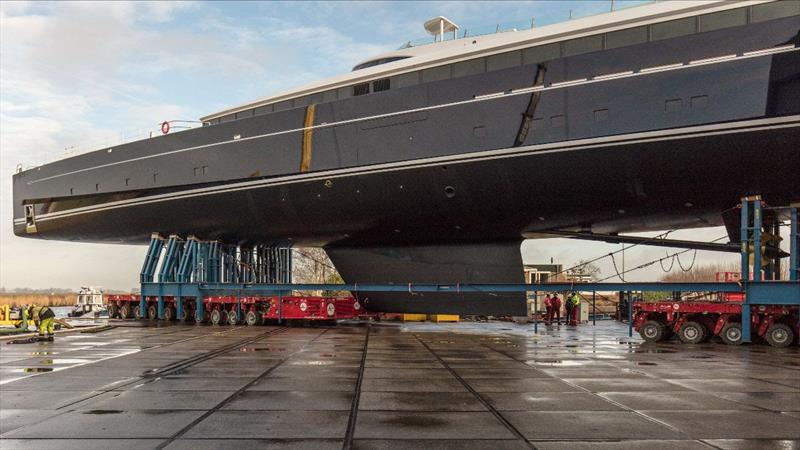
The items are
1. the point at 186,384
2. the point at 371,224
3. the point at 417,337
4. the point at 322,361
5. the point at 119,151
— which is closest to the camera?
the point at 186,384

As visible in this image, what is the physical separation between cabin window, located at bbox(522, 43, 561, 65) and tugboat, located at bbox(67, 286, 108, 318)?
2372 cm

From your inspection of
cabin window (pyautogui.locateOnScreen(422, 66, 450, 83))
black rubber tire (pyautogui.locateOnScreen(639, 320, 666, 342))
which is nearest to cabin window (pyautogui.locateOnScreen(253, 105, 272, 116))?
cabin window (pyautogui.locateOnScreen(422, 66, 450, 83))

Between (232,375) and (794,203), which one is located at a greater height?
(794,203)

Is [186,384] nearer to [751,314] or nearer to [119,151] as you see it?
[751,314]

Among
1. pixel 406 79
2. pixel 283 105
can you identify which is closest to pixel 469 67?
pixel 406 79

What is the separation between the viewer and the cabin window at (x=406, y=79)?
14852 mm

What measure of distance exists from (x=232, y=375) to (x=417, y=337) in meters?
7.05

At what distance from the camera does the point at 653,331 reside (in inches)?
561

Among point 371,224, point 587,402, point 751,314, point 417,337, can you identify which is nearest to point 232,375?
point 587,402

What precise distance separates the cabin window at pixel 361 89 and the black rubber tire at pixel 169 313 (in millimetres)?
10484

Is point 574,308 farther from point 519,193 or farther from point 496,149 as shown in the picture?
point 496,149

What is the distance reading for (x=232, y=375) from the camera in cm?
862

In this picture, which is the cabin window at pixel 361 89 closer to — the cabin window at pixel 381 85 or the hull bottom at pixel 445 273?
the cabin window at pixel 381 85

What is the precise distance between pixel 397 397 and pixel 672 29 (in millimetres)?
8758
